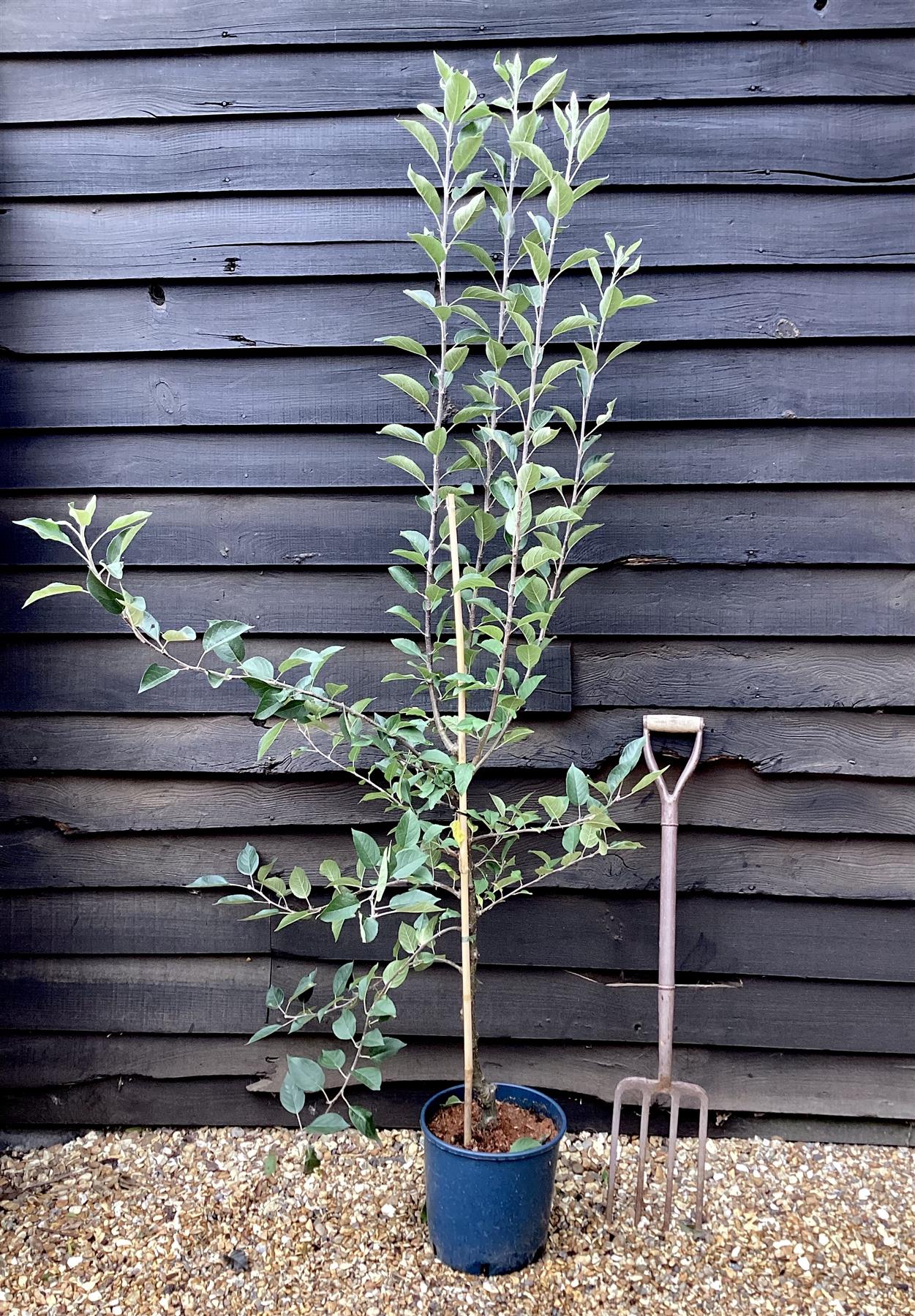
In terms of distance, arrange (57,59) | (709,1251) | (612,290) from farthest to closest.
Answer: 1. (57,59)
2. (709,1251)
3. (612,290)

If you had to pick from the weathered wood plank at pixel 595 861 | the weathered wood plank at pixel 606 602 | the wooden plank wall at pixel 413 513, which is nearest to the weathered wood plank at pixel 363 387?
the wooden plank wall at pixel 413 513

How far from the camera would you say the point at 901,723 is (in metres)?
1.65

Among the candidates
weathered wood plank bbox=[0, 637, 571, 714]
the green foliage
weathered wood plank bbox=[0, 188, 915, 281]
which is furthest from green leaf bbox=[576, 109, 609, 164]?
weathered wood plank bbox=[0, 637, 571, 714]

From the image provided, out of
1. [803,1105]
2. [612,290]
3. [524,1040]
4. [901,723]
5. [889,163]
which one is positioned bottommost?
[803,1105]

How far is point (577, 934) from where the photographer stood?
1691 mm

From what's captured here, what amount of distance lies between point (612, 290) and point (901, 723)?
1.02 meters

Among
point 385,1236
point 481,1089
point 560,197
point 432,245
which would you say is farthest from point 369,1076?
point 560,197

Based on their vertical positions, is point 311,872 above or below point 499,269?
below

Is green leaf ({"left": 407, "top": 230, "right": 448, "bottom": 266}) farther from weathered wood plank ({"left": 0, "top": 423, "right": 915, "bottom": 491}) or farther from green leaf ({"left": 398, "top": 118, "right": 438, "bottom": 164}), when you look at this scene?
weathered wood plank ({"left": 0, "top": 423, "right": 915, "bottom": 491})

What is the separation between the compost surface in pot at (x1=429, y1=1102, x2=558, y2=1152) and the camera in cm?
137

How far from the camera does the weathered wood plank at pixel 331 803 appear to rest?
1659 millimetres

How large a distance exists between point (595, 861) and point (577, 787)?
430mm

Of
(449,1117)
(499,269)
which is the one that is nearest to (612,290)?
(499,269)

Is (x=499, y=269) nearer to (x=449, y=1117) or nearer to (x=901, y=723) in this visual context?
(x=901, y=723)
